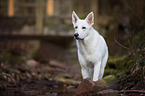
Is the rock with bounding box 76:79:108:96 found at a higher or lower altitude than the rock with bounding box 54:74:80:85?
higher

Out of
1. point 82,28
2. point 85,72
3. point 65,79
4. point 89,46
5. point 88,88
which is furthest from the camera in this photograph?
point 65,79

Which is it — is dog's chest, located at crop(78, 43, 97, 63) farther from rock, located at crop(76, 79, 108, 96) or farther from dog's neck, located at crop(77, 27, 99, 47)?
rock, located at crop(76, 79, 108, 96)

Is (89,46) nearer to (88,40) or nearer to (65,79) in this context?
(88,40)

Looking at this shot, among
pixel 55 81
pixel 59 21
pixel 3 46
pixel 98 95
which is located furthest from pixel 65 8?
pixel 98 95

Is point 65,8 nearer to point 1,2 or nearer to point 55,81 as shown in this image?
point 1,2

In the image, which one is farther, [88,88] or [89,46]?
[89,46]

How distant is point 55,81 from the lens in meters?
7.54

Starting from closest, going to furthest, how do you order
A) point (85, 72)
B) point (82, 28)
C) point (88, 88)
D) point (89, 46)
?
point (82, 28), point (88, 88), point (89, 46), point (85, 72)

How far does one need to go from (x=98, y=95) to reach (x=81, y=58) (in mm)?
952

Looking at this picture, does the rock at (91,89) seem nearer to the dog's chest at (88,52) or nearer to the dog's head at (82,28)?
the dog's chest at (88,52)

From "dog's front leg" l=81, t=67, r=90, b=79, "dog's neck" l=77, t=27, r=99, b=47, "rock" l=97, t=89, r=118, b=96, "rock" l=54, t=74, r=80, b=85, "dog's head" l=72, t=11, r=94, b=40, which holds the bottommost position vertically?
"rock" l=54, t=74, r=80, b=85

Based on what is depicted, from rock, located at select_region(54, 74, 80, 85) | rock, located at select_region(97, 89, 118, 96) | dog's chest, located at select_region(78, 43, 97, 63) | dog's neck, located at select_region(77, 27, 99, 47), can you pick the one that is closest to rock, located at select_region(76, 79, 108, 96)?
rock, located at select_region(97, 89, 118, 96)

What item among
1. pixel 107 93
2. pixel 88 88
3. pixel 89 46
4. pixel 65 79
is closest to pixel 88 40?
pixel 89 46

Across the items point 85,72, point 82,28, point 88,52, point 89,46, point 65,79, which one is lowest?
point 65,79
